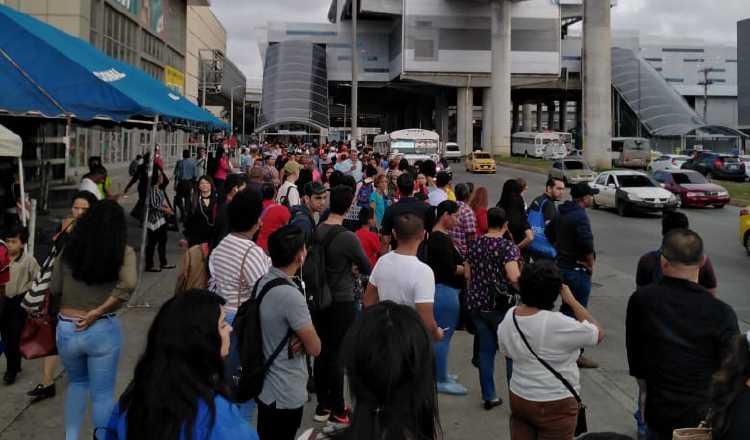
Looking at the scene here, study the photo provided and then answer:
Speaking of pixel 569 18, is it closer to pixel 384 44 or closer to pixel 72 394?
pixel 384 44

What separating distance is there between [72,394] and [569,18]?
90160 mm

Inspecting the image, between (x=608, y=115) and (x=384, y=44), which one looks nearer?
(x=608, y=115)

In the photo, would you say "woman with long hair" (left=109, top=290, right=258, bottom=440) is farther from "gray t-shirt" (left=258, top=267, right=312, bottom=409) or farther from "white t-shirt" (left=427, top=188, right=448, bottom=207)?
"white t-shirt" (left=427, top=188, right=448, bottom=207)

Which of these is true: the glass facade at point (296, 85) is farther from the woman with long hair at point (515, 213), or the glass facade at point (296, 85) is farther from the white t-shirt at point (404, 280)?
the white t-shirt at point (404, 280)

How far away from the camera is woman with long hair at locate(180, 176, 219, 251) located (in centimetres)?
807

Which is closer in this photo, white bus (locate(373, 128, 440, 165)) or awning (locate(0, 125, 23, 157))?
awning (locate(0, 125, 23, 157))

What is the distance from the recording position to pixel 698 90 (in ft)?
349

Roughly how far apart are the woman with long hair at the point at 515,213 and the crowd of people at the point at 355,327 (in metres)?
0.05

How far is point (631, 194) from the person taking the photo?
20.6 m

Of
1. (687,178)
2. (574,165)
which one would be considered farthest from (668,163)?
(687,178)

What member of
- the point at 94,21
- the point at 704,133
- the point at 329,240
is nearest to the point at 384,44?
the point at 704,133

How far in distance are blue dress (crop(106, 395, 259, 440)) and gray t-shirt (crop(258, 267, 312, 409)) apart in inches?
49.1

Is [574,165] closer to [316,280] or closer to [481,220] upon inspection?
[481,220]

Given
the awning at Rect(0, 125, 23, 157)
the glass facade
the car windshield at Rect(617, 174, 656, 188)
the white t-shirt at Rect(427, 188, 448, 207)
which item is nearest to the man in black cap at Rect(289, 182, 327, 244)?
the white t-shirt at Rect(427, 188, 448, 207)
